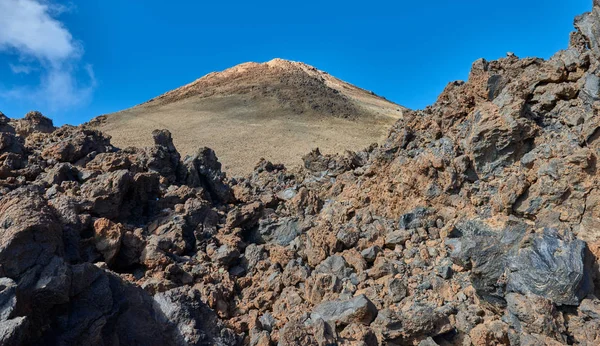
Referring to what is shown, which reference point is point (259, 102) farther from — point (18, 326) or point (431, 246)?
point (18, 326)

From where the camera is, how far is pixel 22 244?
17.2 ft

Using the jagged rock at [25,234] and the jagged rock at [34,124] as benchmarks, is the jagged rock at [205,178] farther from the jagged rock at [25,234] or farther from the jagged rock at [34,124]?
the jagged rock at [34,124]

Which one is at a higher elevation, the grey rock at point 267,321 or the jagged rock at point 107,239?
the jagged rock at point 107,239

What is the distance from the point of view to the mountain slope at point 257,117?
110 feet

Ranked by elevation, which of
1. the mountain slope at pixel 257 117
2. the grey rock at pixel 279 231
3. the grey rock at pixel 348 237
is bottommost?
the grey rock at pixel 348 237

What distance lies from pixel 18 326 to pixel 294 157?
1041 inches

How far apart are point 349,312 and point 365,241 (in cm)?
229

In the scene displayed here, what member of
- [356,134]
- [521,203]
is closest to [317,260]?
[521,203]

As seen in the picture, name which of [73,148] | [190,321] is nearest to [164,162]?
[73,148]

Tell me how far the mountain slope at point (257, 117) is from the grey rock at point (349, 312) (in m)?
20.4

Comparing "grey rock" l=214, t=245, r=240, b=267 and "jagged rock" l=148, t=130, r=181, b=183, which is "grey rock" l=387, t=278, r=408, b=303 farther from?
"jagged rock" l=148, t=130, r=181, b=183

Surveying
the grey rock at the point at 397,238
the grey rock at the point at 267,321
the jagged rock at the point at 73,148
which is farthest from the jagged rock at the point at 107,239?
the grey rock at the point at 397,238

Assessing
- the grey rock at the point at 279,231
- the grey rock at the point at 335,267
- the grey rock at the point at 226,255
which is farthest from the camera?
the grey rock at the point at 279,231

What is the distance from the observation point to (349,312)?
6.37 metres
